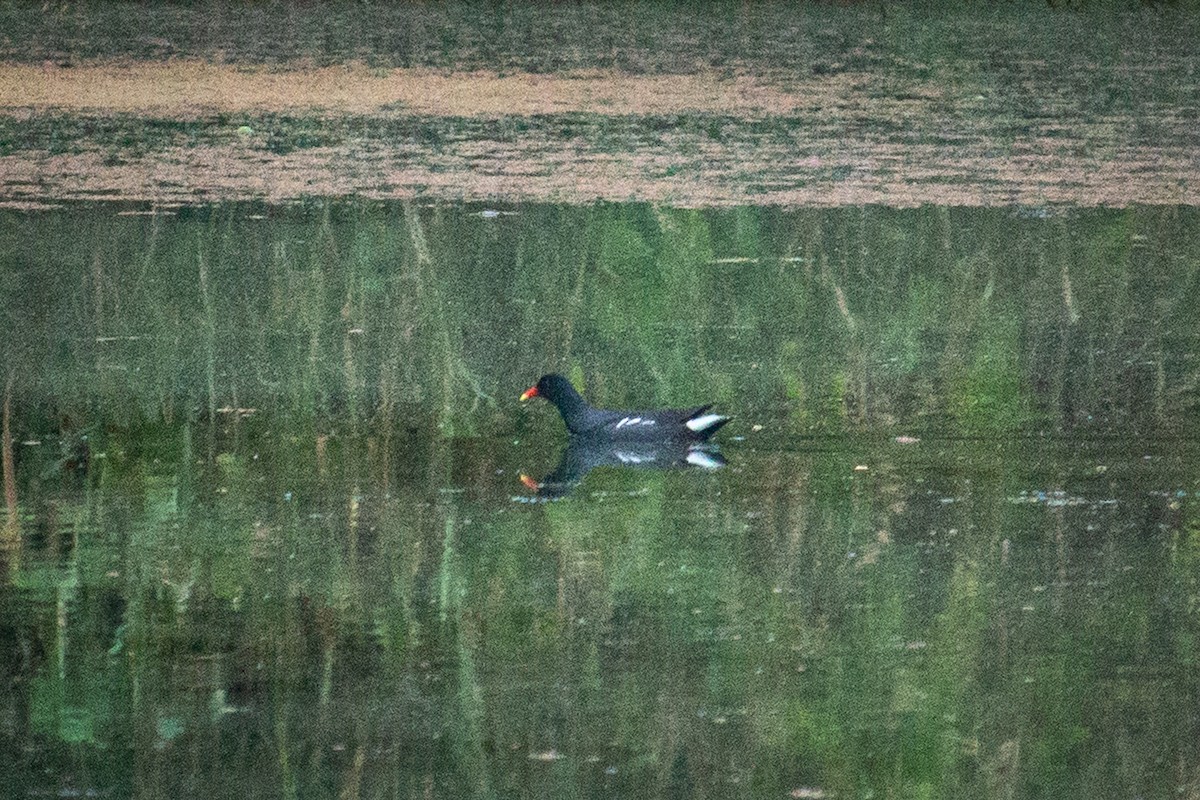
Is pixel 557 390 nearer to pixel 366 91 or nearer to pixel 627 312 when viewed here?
pixel 627 312

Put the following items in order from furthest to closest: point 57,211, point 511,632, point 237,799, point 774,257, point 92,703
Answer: point 57,211 → point 774,257 → point 511,632 → point 92,703 → point 237,799

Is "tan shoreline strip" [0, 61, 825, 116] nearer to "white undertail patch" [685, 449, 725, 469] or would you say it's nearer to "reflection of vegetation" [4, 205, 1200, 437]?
"reflection of vegetation" [4, 205, 1200, 437]

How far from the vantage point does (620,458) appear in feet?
26.7

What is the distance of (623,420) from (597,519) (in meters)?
1.32

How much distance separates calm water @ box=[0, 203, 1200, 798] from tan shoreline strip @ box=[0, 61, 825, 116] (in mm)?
5877

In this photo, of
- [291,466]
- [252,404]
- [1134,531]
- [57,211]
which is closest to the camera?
[1134,531]

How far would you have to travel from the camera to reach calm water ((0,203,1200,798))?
16.7 feet

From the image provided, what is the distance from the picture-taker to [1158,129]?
53.7 feet

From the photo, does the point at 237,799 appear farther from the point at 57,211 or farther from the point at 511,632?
the point at 57,211

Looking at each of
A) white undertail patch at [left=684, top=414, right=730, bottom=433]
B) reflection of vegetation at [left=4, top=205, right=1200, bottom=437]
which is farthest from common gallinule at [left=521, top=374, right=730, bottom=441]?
reflection of vegetation at [left=4, top=205, right=1200, bottom=437]

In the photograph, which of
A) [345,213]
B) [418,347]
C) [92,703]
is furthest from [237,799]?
[345,213]

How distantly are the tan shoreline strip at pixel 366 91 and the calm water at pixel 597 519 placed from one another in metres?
5.88

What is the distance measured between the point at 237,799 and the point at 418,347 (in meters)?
5.12

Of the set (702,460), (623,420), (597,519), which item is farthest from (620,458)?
A: (597,519)
